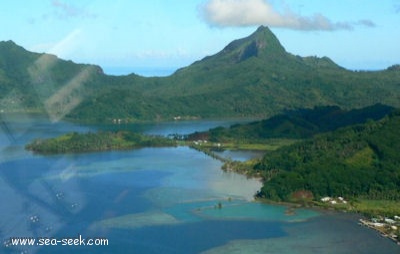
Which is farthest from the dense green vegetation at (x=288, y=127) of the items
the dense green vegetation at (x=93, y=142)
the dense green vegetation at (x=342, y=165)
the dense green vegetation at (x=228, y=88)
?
the dense green vegetation at (x=228, y=88)

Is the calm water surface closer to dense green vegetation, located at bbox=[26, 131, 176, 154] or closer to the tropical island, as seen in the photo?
the tropical island

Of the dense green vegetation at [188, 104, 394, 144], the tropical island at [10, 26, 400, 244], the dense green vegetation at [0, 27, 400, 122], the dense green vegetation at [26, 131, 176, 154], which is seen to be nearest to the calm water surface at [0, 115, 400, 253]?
the tropical island at [10, 26, 400, 244]

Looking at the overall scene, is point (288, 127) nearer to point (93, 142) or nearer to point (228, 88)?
point (93, 142)

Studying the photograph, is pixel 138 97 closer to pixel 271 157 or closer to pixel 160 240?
pixel 271 157

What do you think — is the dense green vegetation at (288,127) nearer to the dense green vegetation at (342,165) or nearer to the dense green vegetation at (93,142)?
the dense green vegetation at (93,142)

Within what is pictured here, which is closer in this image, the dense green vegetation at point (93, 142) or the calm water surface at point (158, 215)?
the calm water surface at point (158, 215)
